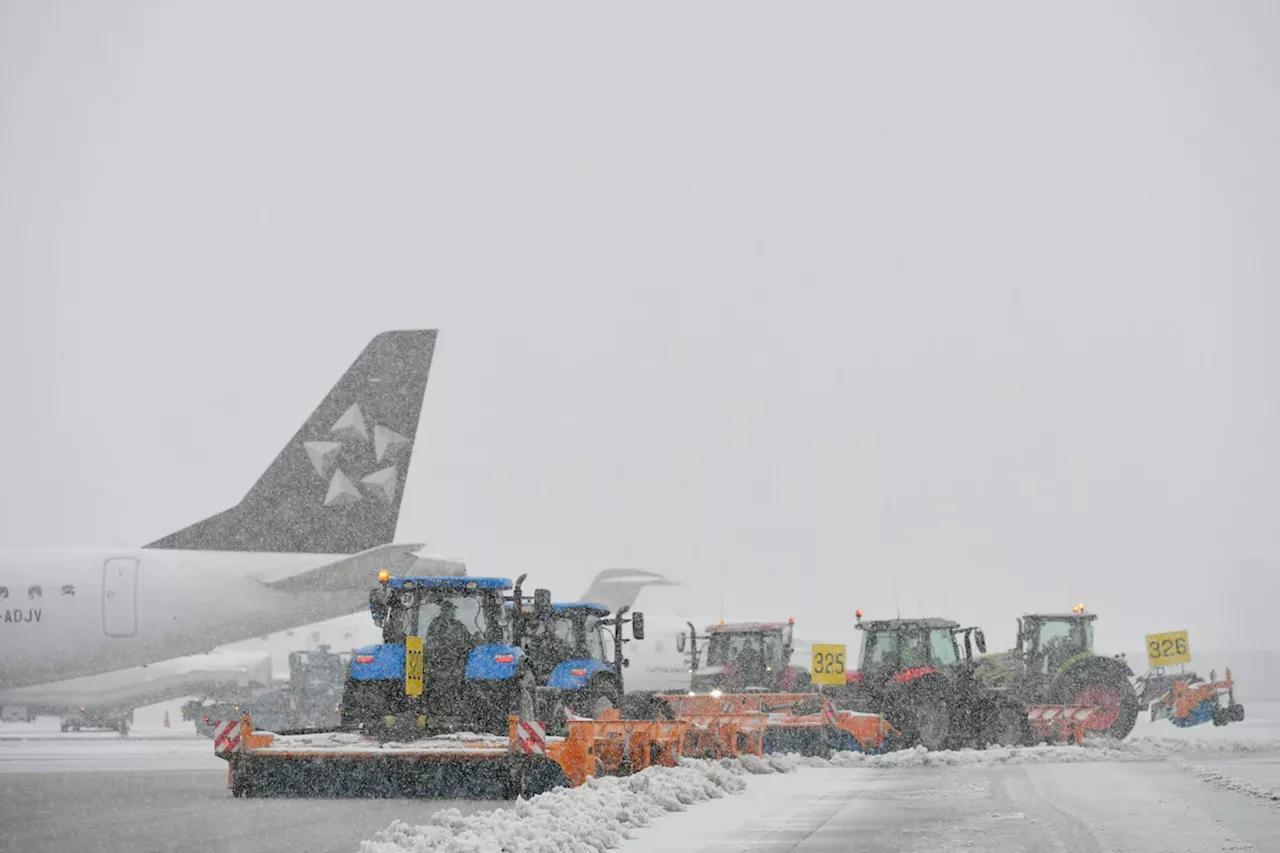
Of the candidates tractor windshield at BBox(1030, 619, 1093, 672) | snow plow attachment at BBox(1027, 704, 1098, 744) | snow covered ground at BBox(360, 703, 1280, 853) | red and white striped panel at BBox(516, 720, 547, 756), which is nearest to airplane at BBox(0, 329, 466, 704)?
snow covered ground at BBox(360, 703, 1280, 853)

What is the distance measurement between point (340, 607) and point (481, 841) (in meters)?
13.8

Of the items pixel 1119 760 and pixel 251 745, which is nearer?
pixel 251 745

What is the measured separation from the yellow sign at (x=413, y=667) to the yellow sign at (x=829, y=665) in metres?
11.5

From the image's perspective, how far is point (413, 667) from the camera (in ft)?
56.4

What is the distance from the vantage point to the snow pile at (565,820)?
452 inches

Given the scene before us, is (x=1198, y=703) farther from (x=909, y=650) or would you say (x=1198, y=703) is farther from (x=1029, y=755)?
(x=1029, y=755)

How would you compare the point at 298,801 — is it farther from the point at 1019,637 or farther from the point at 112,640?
the point at 1019,637

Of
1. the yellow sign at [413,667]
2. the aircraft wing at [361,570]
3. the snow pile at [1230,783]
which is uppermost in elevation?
the aircraft wing at [361,570]

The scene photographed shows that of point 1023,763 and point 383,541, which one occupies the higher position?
point 383,541

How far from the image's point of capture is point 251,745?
16.4 m

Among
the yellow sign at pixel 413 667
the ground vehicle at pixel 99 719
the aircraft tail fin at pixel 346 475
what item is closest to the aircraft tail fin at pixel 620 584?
the ground vehicle at pixel 99 719

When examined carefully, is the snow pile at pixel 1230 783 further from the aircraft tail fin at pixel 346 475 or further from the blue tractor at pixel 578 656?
the aircraft tail fin at pixel 346 475

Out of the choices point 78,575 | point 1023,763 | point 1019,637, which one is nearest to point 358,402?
point 78,575

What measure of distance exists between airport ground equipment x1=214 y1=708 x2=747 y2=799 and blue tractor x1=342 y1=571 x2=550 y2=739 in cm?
46
